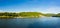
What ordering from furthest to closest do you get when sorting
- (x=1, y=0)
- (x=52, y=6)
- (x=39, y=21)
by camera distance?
1. (x=39, y=21)
2. (x=52, y=6)
3. (x=1, y=0)

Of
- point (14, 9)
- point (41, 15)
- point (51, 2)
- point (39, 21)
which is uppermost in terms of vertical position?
point (51, 2)

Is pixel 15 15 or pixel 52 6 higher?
pixel 52 6

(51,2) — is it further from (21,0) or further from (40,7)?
(21,0)

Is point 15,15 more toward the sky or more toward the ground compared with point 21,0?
more toward the ground

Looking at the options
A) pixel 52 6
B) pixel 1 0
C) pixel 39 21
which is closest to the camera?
pixel 1 0

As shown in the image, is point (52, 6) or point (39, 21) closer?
point (52, 6)

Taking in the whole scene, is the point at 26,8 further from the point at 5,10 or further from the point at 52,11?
the point at 52,11

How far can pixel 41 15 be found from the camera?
5.17 m

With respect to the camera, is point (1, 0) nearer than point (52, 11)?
Yes

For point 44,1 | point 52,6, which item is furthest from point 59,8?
point 44,1

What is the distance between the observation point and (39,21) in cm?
596

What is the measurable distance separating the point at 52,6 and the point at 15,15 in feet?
7.33

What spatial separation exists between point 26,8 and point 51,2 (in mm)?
1466

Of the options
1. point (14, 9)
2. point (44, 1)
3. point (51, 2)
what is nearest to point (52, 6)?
point (51, 2)
